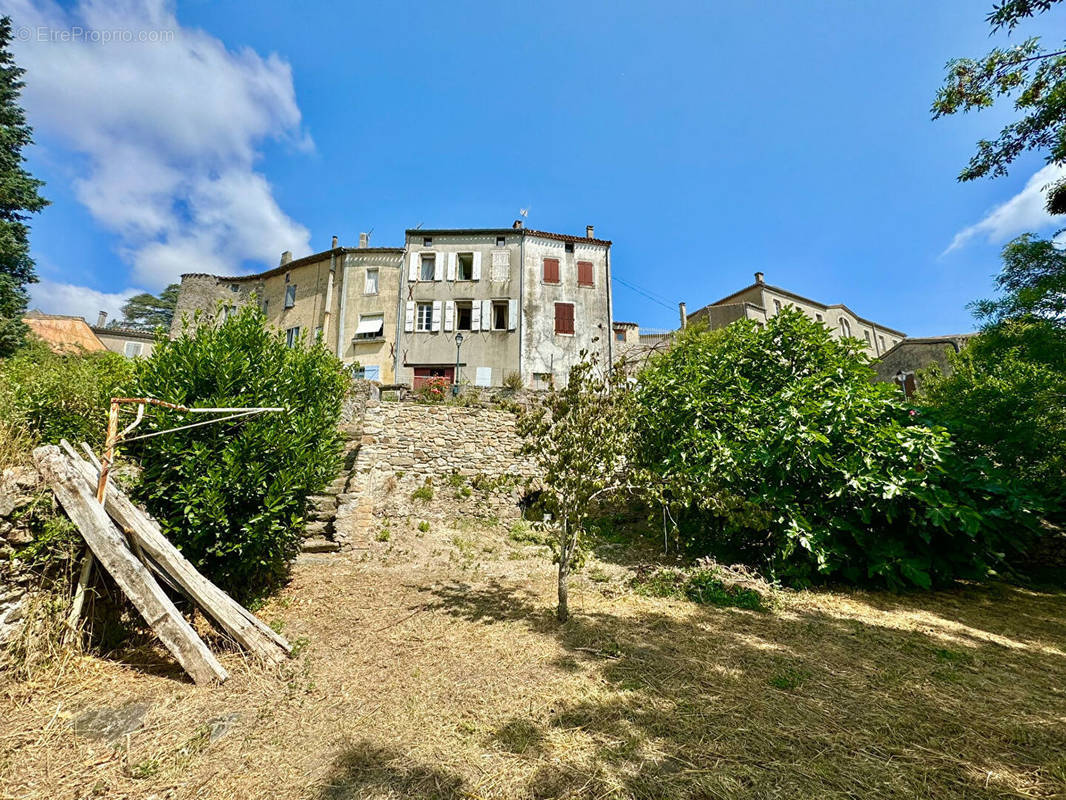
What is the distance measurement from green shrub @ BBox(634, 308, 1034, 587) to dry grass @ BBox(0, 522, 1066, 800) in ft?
3.66

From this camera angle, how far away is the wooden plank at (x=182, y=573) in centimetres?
385

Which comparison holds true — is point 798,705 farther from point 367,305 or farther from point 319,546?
point 367,305

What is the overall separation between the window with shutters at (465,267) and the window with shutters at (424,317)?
225 centimetres

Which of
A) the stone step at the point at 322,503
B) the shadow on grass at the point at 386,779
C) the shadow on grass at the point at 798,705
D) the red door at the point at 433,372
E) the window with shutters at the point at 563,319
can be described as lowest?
the shadow on grass at the point at 386,779

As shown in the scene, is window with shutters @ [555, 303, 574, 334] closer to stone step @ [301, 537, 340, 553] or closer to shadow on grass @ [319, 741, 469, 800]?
stone step @ [301, 537, 340, 553]

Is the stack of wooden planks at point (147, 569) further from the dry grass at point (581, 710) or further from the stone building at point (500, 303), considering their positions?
the stone building at point (500, 303)

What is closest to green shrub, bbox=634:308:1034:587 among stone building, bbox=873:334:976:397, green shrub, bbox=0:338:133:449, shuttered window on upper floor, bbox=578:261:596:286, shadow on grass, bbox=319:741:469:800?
shadow on grass, bbox=319:741:469:800

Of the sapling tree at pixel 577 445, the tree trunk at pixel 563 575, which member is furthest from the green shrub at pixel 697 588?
the sapling tree at pixel 577 445

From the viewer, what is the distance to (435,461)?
10.9 metres

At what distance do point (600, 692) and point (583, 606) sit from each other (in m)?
2.13

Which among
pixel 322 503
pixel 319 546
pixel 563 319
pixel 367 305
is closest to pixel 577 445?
pixel 319 546

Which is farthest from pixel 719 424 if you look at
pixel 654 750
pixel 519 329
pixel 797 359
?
pixel 519 329

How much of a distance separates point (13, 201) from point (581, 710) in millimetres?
22280

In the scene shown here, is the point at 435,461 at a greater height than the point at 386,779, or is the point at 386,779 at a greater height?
the point at 435,461
